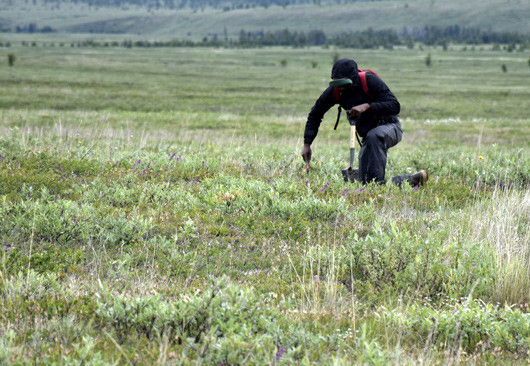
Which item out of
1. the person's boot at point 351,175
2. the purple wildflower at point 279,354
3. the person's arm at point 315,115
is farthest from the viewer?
the person's boot at point 351,175

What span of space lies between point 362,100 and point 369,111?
21cm

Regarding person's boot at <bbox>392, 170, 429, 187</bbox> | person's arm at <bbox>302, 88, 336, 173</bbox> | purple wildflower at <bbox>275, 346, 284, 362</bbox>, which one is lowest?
purple wildflower at <bbox>275, 346, 284, 362</bbox>

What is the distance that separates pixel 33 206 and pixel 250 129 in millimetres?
19203

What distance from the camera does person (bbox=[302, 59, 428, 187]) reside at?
764cm

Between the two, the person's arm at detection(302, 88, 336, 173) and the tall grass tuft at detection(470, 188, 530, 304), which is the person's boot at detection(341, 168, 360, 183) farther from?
the tall grass tuft at detection(470, 188, 530, 304)

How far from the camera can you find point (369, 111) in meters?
7.97

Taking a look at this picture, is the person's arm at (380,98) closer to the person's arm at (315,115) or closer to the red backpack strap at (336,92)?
the red backpack strap at (336,92)

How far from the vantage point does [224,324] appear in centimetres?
332

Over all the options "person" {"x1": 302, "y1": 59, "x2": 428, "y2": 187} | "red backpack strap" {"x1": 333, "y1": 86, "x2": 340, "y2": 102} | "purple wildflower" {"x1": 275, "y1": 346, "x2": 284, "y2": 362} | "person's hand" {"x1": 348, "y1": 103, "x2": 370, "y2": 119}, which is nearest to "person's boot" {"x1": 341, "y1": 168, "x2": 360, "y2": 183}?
"person" {"x1": 302, "y1": 59, "x2": 428, "y2": 187}

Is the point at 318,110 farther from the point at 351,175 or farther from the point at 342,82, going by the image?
the point at 351,175

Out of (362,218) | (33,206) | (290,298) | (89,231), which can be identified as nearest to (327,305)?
(290,298)

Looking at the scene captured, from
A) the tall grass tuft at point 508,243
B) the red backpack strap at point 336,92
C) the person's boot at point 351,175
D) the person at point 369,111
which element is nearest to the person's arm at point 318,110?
the person at point 369,111

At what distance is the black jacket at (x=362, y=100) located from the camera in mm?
7630

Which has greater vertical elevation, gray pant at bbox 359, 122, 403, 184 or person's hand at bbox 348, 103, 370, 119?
person's hand at bbox 348, 103, 370, 119
